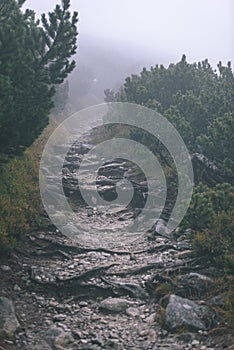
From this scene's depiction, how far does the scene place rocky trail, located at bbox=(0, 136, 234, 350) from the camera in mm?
7137

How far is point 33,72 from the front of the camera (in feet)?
32.2

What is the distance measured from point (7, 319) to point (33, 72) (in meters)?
5.71

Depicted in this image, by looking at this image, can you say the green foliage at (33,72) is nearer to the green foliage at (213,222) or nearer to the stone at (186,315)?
the green foliage at (213,222)

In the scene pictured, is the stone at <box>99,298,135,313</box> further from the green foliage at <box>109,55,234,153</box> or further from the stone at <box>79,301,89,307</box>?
the green foliage at <box>109,55,234,153</box>

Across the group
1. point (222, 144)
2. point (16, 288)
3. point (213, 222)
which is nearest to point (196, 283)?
point (213, 222)

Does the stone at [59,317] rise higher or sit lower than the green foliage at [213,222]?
lower

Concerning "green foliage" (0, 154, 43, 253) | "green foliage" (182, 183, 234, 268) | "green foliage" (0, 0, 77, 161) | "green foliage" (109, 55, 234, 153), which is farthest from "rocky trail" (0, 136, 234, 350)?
"green foliage" (109, 55, 234, 153)

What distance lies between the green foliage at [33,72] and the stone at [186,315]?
17.5 ft

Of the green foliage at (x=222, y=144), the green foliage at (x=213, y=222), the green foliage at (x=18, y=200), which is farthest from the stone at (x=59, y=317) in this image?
the green foliage at (x=222, y=144)

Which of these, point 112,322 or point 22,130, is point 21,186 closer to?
point 22,130

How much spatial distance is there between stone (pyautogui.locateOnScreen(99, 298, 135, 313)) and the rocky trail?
0.07ft

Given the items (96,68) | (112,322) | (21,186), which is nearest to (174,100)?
(21,186)

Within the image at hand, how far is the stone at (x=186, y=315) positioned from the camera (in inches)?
288

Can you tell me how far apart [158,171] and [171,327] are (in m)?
9.66
